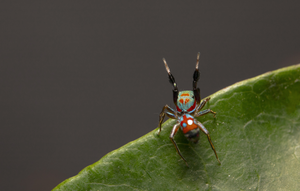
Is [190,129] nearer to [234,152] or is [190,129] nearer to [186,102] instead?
[234,152]

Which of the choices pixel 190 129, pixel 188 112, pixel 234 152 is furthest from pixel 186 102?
pixel 234 152

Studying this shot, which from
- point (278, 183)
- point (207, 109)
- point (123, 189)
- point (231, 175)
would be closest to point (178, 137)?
point (207, 109)

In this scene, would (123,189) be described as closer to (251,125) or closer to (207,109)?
(207,109)

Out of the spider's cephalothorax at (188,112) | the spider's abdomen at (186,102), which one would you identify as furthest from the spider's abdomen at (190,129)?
the spider's abdomen at (186,102)

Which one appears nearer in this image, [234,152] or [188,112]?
[234,152]

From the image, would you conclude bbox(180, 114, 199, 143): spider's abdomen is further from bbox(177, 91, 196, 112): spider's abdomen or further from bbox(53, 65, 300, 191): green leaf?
bbox(177, 91, 196, 112): spider's abdomen
